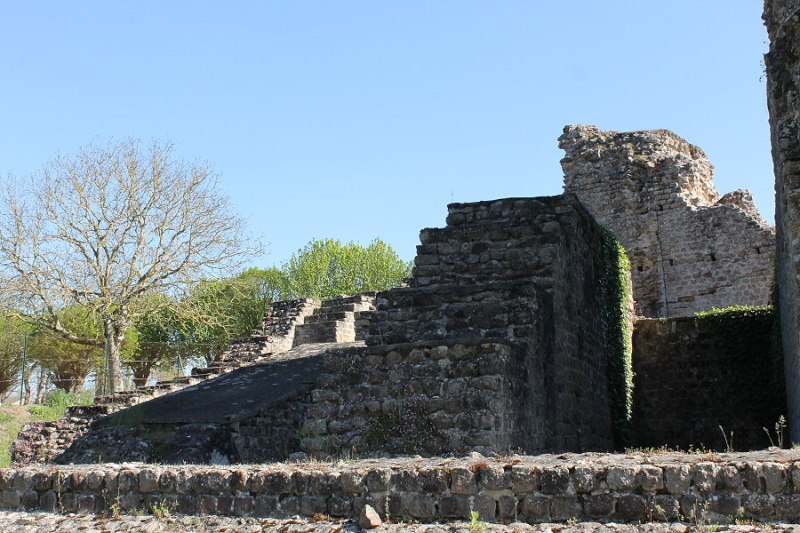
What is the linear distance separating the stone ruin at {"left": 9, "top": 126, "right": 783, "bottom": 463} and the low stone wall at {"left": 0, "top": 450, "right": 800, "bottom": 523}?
9.04 ft

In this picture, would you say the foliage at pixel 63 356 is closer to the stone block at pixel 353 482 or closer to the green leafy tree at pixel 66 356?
the green leafy tree at pixel 66 356

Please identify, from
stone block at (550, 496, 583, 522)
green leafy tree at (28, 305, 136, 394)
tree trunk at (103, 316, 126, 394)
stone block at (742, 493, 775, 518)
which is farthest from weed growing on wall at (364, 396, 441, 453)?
green leafy tree at (28, 305, 136, 394)

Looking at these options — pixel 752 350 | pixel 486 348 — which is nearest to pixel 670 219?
pixel 752 350

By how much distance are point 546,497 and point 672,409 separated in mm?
10363

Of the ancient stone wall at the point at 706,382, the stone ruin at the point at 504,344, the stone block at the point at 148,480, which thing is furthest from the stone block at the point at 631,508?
the ancient stone wall at the point at 706,382

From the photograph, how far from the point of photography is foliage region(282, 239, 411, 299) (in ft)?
→ 142

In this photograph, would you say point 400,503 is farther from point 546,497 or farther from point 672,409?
point 672,409

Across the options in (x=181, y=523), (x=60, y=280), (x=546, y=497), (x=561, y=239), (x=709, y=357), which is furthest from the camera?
(x=60, y=280)

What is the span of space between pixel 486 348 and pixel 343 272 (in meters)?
35.8

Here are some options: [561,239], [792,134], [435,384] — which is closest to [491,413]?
[435,384]

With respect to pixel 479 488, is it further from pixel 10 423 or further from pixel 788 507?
pixel 10 423

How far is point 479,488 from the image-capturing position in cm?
479

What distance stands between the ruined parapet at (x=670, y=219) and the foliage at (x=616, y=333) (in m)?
7.53

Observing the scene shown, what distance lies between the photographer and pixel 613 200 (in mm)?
21922
